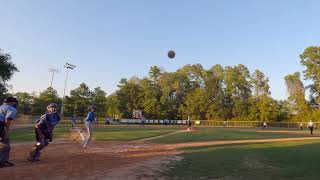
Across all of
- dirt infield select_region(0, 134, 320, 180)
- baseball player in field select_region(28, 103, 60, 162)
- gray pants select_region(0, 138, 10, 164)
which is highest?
baseball player in field select_region(28, 103, 60, 162)

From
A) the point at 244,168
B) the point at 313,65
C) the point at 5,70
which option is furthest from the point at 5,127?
the point at 313,65

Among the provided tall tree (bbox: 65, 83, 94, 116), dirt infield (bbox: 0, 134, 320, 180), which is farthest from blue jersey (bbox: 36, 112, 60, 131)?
tall tree (bbox: 65, 83, 94, 116)

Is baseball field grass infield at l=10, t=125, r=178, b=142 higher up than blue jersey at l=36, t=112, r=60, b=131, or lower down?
lower down

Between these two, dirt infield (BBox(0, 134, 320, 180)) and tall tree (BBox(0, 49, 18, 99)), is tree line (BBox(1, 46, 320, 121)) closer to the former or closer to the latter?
tall tree (BBox(0, 49, 18, 99))

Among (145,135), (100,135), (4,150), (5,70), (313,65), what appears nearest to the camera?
(4,150)

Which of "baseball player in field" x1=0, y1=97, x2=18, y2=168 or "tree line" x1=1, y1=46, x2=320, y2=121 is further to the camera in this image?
"tree line" x1=1, y1=46, x2=320, y2=121

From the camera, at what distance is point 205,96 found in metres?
101

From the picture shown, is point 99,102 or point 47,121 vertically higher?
point 99,102

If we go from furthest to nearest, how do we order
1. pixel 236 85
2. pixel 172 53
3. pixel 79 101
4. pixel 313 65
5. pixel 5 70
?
1. pixel 79 101
2. pixel 236 85
3. pixel 313 65
4. pixel 5 70
5. pixel 172 53

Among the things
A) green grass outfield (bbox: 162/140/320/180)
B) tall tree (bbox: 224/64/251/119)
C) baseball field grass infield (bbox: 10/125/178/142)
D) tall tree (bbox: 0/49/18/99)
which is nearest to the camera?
green grass outfield (bbox: 162/140/320/180)

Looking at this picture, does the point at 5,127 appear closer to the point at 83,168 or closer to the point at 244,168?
the point at 83,168

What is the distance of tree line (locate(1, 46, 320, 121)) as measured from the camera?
90.8 m

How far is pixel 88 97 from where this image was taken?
112 metres

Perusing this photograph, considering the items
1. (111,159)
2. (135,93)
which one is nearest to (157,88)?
(135,93)
